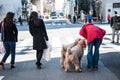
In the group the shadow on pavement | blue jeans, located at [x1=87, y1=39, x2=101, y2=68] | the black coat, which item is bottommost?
the shadow on pavement

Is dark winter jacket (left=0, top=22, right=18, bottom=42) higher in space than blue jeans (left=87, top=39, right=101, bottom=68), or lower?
higher

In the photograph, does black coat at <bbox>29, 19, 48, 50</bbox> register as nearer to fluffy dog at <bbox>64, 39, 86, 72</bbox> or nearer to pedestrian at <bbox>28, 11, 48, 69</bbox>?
pedestrian at <bbox>28, 11, 48, 69</bbox>

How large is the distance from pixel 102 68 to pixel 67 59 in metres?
1.54

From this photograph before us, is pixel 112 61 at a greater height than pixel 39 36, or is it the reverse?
pixel 39 36

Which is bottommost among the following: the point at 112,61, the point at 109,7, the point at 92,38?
the point at 112,61

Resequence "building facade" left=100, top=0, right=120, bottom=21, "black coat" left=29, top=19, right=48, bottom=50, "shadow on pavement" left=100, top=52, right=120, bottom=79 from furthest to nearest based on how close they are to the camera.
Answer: "building facade" left=100, top=0, right=120, bottom=21
"black coat" left=29, top=19, right=48, bottom=50
"shadow on pavement" left=100, top=52, right=120, bottom=79

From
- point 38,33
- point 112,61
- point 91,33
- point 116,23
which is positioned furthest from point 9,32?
point 116,23

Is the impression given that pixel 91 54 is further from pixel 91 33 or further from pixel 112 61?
pixel 112 61

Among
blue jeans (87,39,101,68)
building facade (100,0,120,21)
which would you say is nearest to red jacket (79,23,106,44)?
blue jeans (87,39,101,68)

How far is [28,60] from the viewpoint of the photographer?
14156 mm

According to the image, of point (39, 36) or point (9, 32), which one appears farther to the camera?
point (9, 32)

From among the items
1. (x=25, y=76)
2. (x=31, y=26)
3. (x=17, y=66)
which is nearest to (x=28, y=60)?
(x=17, y=66)

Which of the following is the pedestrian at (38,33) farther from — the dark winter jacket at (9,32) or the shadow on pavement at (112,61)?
the shadow on pavement at (112,61)

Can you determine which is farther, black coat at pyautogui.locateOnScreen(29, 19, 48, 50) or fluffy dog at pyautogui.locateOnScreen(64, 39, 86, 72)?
black coat at pyautogui.locateOnScreen(29, 19, 48, 50)
